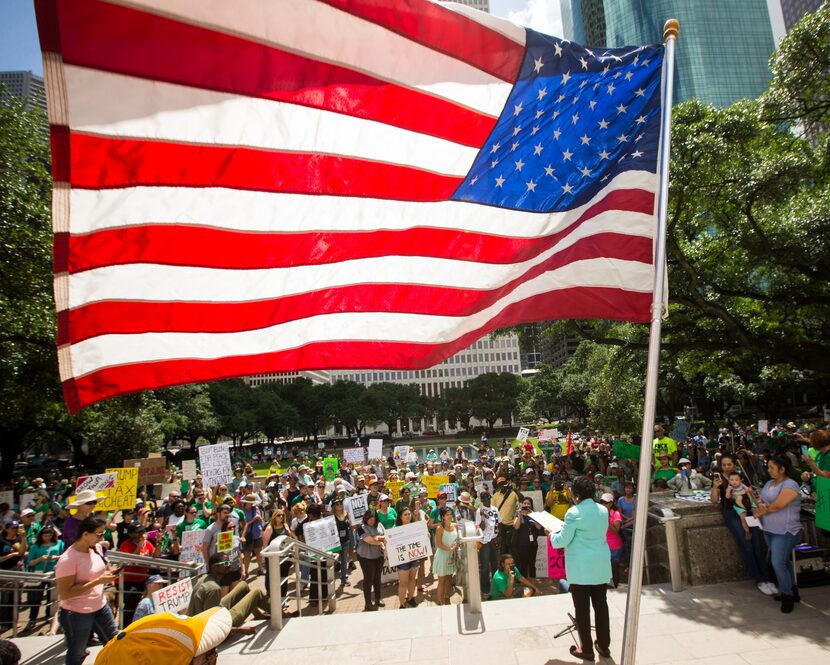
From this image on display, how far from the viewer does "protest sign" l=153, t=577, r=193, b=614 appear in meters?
6.12

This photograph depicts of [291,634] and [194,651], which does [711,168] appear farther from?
[194,651]

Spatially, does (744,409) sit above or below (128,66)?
below

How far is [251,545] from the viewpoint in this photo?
11289 mm

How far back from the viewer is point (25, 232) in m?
16.7

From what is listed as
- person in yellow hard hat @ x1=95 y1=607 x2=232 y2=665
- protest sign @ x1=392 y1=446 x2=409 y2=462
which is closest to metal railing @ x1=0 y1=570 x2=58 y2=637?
person in yellow hard hat @ x1=95 y1=607 x2=232 y2=665

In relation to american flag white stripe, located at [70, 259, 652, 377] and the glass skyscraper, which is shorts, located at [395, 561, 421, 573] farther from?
the glass skyscraper

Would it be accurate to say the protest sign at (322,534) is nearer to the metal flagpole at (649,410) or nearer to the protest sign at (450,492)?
the protest sign at (450,492)

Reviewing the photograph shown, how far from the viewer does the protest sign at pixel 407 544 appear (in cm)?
866

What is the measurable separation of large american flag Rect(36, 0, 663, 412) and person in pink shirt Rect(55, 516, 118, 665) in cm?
261

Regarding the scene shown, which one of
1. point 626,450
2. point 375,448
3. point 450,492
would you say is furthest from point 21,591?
point 626,450

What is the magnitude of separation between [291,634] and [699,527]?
Result: 18.1 feet

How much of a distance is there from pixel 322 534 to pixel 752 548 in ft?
22.7

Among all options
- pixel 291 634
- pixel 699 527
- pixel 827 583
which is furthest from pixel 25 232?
pixel 827 583

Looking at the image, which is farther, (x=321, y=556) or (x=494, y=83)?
(x=321, y=556)
